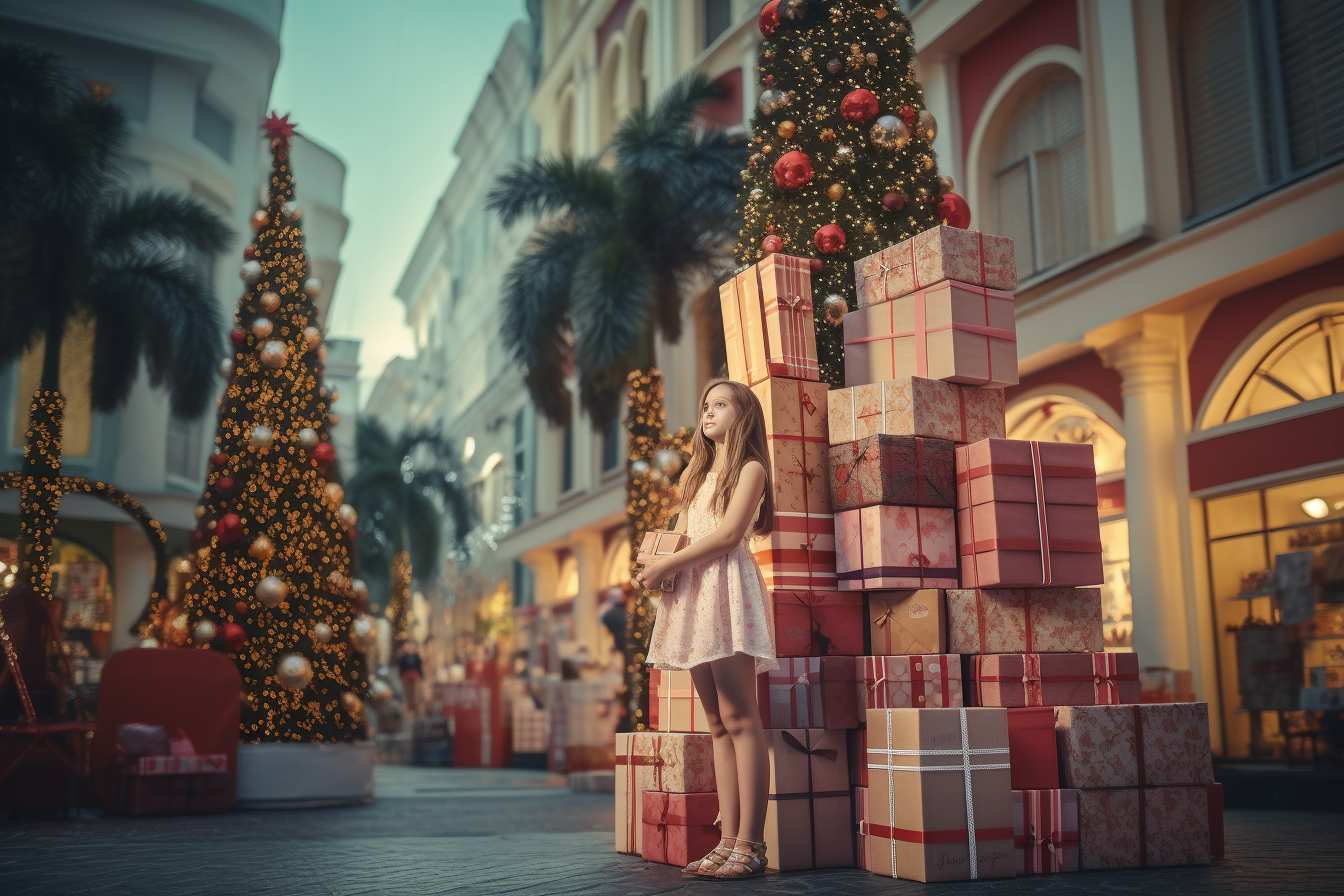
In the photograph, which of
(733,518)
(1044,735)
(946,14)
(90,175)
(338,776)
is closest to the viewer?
(733,518)

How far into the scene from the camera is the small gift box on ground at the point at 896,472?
201 inches

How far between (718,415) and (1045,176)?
10.4 metres

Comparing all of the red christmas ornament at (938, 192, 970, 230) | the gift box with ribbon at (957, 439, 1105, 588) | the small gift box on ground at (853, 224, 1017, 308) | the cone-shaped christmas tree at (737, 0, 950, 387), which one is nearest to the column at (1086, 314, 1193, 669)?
the red christmas ornament at (938, 192, 970, 230)

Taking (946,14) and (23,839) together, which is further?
(946,14)

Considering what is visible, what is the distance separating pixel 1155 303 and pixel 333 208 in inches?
1217

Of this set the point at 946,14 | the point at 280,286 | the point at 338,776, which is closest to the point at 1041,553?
the point at 338,776

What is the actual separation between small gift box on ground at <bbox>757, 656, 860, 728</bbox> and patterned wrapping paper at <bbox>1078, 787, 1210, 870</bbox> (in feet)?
3.28

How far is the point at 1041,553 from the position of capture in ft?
16.6

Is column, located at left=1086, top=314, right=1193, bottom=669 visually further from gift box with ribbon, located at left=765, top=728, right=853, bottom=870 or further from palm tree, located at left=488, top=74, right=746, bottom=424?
gift box with ribbon, located at left=765, top=728, right=853, bottom=870

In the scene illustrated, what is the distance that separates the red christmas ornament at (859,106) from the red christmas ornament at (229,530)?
20.3 ft

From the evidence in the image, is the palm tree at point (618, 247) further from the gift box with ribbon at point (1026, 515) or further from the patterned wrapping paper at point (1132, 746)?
the patterned wrapping paper at point (1132, 746)

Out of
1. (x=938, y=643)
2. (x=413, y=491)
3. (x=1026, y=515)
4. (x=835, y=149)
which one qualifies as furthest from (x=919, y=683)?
(x=413, y=491)

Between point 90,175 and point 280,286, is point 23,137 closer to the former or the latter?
point 90,175

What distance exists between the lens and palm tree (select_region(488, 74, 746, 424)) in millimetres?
14578
